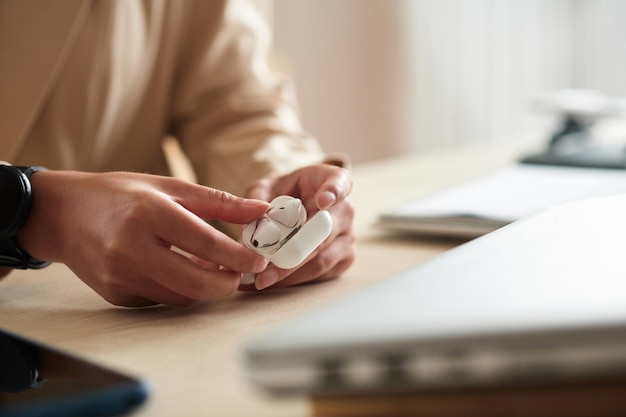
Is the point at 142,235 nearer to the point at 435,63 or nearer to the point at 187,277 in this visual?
the point at 187,277

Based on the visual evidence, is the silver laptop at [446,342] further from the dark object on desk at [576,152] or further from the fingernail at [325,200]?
the dark object on desk at [576,152]

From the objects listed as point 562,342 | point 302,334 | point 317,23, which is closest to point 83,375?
point 302,334

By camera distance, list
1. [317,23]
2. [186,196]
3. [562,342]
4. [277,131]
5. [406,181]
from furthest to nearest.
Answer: [317,23]
[406,181]
[277,131]
[186,196]
[562,342]

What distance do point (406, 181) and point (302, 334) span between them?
3.17 ft

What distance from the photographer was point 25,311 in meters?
0.65

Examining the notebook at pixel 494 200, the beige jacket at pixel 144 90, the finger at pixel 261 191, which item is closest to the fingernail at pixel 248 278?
the finger at pixel 261 191

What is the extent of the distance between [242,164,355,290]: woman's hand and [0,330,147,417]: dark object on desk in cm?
21

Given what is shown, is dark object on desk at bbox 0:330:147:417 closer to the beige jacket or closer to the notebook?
the notebook

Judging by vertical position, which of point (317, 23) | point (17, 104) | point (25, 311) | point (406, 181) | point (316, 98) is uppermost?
point (317, 23)

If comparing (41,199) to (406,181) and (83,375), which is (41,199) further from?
(406,181)

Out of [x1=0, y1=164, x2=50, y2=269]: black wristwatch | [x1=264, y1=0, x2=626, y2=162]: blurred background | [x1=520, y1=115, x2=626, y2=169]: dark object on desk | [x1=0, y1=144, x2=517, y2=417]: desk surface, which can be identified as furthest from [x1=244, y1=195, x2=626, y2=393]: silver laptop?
[x1=264, y1=0, x2=626, y2=162]: blurred background

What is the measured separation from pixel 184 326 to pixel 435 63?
113 inches

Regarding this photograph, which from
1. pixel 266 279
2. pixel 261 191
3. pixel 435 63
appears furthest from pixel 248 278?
pixel 435 63

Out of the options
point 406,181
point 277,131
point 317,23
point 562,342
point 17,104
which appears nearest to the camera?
point 562,342
